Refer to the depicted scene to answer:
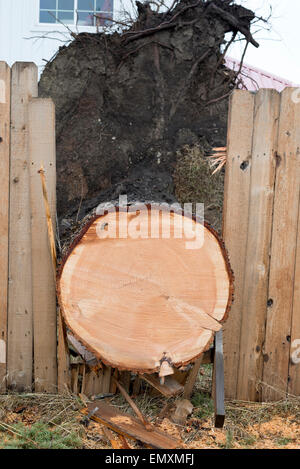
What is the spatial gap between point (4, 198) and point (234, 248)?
4.24 ft

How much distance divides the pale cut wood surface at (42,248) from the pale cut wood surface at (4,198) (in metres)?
0.14

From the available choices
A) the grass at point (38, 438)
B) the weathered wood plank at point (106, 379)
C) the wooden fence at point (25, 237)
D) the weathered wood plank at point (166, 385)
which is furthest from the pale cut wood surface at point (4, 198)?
the weathered wood plank at point (166, 385)

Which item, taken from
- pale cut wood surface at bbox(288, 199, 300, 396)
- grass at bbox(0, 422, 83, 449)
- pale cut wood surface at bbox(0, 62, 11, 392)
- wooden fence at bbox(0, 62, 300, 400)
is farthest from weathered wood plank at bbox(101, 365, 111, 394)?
pale cut wood surface at bbox(288, 199, 300, 396)

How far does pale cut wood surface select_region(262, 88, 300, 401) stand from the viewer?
2523 mm

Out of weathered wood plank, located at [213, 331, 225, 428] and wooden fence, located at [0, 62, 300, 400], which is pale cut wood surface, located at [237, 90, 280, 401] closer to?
wooden fence, located at [0, 62, 300, 400]

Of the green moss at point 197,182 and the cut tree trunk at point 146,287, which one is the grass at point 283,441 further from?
the green moss at point 197,182

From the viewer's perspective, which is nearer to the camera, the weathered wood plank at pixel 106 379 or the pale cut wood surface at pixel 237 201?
the pale cut wood surface at pixel 237 201

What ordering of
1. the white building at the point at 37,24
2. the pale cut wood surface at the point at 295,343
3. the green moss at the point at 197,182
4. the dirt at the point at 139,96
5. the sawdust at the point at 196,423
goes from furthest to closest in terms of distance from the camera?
1. the white building at the point at 37,24
2. the dirt at the point at 139,96
3. the green moss at the point at 197,182
4. the pale cut wood surface at the point at 295,343
5. the sawdust at the point at 196,423

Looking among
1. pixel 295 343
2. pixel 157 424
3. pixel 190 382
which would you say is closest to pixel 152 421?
pixel 157 424

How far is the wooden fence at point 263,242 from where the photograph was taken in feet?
8.18

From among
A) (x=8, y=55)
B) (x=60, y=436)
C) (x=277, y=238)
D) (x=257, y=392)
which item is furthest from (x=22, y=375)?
(x=8, y=55)

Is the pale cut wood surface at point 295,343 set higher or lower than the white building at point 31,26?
lower

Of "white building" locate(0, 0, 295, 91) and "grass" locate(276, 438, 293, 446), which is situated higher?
"white building" locate(0, 0, 295, 91)
